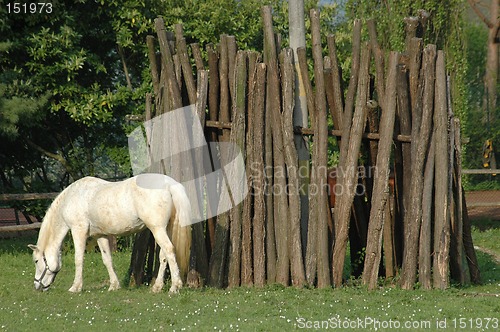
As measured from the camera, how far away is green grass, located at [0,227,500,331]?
815 cm

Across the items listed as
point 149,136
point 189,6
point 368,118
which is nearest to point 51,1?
point 189,6

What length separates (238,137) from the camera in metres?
10.5

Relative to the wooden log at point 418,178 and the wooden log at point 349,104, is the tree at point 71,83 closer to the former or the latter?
the wooden log at point 349,104

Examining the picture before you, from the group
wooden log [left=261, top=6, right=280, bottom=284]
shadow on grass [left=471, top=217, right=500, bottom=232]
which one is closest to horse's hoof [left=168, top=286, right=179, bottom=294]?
wooden log [left=261, top=6, right=280, bottom=284]

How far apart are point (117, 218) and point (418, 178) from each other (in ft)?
11.6

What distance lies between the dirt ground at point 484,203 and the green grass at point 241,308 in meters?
8.90

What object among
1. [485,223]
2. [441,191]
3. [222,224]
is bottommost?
[485,223]

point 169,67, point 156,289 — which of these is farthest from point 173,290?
point 169,67

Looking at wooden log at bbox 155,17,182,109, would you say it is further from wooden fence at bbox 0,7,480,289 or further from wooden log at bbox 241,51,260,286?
wooden log at bbox 241,51,260,286

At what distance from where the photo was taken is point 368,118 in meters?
10.7

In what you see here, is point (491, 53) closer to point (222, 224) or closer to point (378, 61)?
point (378, 61)

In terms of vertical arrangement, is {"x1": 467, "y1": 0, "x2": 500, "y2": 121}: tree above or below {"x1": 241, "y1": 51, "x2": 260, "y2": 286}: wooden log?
above

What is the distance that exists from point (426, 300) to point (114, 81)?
9738 mm

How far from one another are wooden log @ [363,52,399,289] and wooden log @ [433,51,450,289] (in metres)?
0.51
